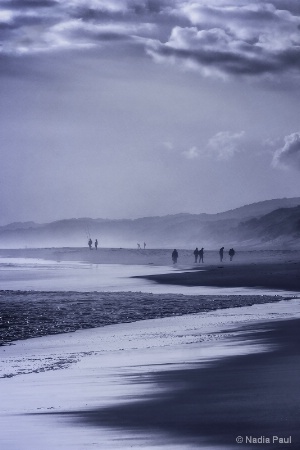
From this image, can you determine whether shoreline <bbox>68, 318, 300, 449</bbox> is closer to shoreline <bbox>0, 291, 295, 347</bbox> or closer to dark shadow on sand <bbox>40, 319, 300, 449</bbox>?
dark shadow on sand <bbox>40, 319, 300, 449</bbox>

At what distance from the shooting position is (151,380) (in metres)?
10.6

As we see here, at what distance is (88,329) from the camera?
18391 millimetres

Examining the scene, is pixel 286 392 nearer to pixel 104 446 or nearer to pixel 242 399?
pixel 242 399

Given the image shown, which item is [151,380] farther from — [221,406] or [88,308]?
[88,308]

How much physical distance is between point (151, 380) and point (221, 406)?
6.49 ft

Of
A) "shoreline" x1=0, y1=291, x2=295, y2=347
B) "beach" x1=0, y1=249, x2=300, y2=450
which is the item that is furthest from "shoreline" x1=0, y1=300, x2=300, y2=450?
"shoreline" x1=0, y1=291, x2=295, y2=347

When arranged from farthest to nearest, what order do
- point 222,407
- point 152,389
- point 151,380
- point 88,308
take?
point 88,308
point 151,380
point 152,389
point 222,407

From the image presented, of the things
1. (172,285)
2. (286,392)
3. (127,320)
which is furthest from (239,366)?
(172,285)

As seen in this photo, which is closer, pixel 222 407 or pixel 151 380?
pixel 222 407

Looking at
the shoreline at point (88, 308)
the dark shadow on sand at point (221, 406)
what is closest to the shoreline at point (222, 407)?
the dark shadow on sand at point (221, 406)

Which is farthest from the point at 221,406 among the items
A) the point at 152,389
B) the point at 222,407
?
the point at 152,389

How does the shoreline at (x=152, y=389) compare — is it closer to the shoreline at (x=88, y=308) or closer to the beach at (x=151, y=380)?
the beach at (x=151, y=380)

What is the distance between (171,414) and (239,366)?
3084 mm

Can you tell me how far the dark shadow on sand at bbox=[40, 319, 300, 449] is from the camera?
7.59 meters
